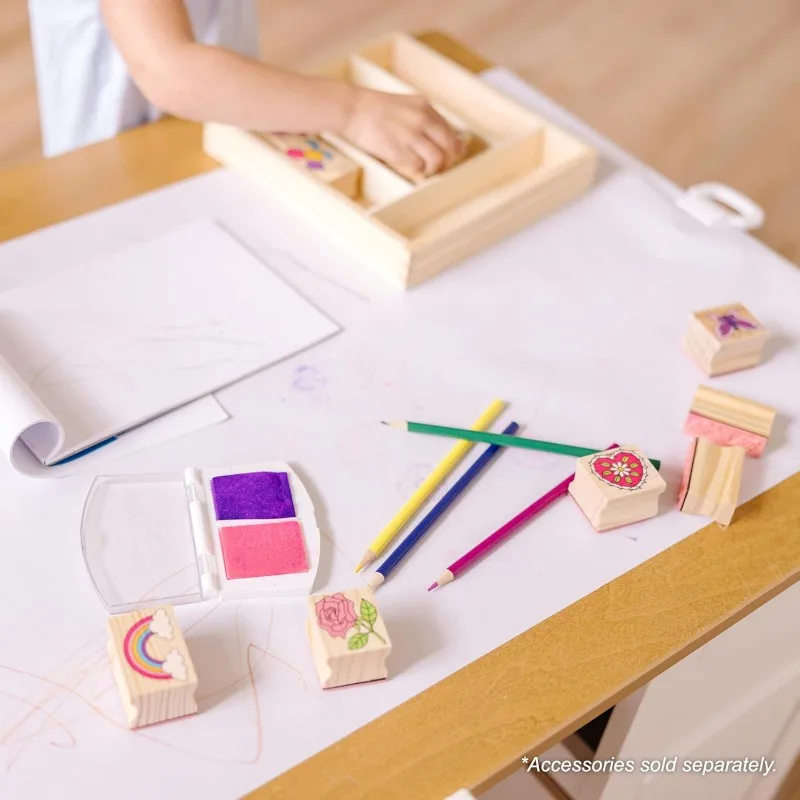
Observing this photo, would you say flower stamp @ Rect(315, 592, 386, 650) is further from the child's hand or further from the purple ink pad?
the child's hand

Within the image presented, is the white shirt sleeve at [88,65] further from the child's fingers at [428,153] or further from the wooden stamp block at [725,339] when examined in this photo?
the wooden stamp block at [725,339]

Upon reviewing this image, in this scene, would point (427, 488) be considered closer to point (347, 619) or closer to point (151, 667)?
point (347, 619)

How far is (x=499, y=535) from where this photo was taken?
771 millimetres

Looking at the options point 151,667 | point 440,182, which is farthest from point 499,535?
point 440,182

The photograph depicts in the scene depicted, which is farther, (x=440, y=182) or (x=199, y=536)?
(x=440, y=182)

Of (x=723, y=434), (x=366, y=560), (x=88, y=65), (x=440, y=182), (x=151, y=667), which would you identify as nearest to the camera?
(x=151, y=667)

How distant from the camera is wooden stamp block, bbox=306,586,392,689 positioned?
2.17 ft

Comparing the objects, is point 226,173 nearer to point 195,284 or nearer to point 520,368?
point 195,284

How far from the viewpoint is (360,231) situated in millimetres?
973

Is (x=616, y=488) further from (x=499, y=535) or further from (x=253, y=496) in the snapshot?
(x=253, y=496)

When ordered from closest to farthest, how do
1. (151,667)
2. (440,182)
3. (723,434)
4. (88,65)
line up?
1. (151,667)
2. (723,434)
3. (440,182)
4. (88,65)

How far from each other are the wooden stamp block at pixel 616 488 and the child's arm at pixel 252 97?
39cm

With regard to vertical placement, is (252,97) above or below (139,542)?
above

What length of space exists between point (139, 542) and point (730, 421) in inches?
18.8
